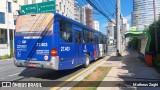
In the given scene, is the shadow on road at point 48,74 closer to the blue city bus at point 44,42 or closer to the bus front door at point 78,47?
the blue city bus at point 44,42

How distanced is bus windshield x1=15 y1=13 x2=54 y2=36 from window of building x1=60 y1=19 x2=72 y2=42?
72 cm

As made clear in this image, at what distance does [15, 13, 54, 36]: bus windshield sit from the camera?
37.9ft

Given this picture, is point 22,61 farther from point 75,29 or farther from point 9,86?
point 75,29

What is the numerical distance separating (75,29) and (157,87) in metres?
6.31

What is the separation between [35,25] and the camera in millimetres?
11898

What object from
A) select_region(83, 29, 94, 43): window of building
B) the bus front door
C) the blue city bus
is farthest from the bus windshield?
select_region(83, 29, 94, 43): window of building

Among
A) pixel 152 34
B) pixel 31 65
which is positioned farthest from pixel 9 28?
pixel 31 65

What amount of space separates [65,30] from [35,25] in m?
1.54

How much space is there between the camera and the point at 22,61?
1217 centimetres

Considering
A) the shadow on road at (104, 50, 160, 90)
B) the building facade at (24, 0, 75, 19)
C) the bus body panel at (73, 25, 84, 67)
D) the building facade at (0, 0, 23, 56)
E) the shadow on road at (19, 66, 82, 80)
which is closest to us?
the shadow on road at (104, 50, 160, 90)

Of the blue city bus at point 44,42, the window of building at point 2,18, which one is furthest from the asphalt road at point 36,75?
the window of building at point 2,18

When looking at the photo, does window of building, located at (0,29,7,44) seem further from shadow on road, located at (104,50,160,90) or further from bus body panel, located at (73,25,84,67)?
shadow on road, located at (104,50,160,90)

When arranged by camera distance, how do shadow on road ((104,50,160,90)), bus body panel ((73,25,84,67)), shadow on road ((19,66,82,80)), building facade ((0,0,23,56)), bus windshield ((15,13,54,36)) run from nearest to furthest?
shadow on road ((104,50,160,90)) → bus windshield ((15,13,54,36)) → shadow on road ((19,66,82,80)) → bus body panel ((73,25,84,67)) → building facade ((0,0,23,56))

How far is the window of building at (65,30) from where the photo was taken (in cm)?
1206
